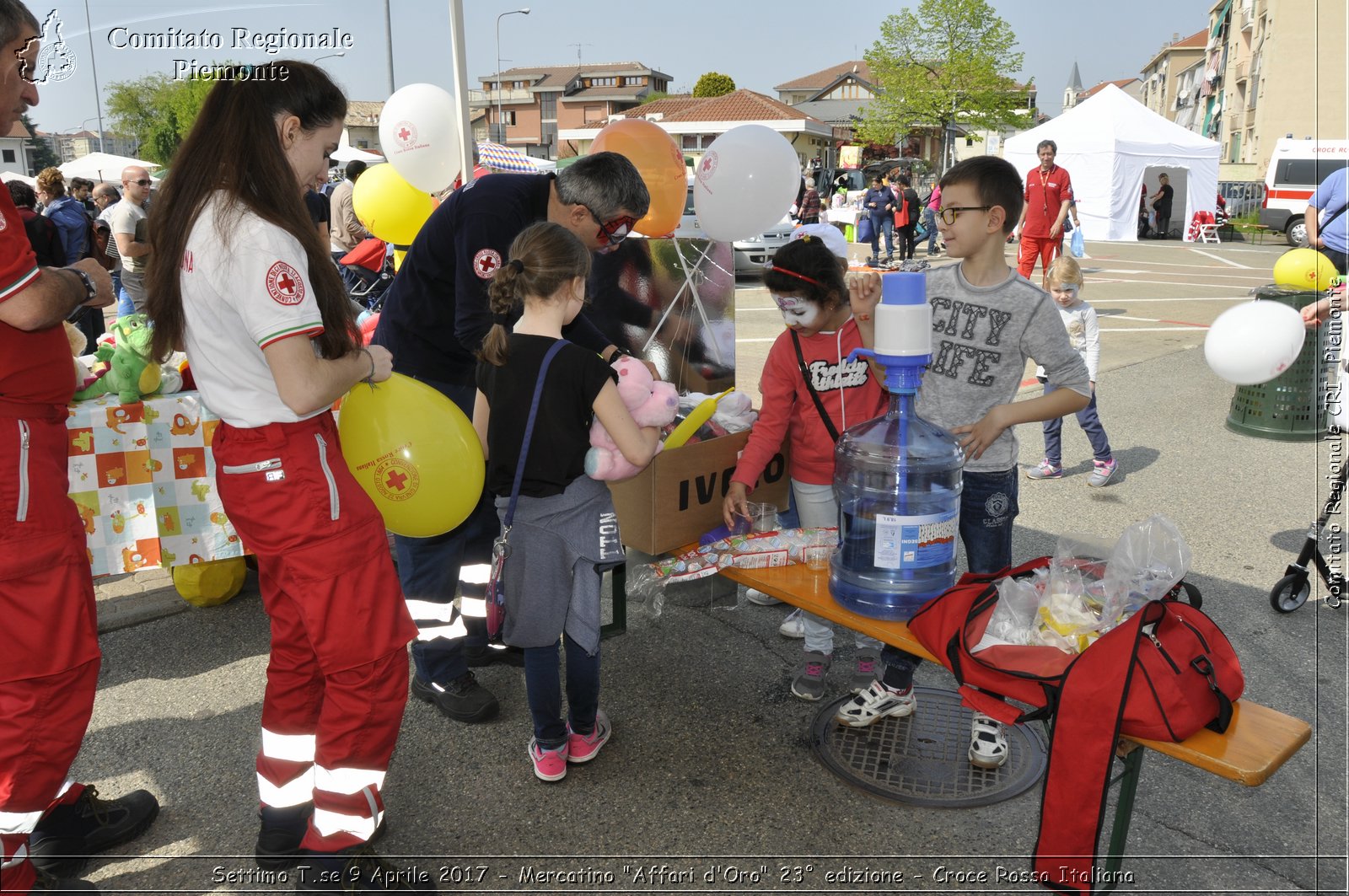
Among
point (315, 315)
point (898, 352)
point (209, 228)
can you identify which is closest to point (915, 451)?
point (898, 352)

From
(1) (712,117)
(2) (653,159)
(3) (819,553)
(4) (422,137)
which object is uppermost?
(1) (712,117)

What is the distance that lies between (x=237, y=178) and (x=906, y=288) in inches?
66.4

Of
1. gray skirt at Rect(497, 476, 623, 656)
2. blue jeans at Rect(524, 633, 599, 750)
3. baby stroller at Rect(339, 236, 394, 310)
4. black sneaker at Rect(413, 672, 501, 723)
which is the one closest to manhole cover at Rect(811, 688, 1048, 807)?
blue jeans at Rect(524, 633, 599, 750)

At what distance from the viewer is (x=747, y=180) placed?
17.0ft

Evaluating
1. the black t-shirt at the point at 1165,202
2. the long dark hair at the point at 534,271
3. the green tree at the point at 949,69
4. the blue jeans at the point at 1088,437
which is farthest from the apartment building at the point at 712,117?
the long dark hair at the point at 534,271

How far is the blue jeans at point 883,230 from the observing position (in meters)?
19.2

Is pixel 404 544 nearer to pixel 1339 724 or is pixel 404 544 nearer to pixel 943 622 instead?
pixel 943 622

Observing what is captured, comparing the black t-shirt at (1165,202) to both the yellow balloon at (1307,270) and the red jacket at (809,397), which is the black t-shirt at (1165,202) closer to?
the yellow balloon at (1307,270)

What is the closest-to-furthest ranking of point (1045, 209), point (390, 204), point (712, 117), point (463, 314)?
point (463, 314)
point (390, 204)
point (1045, 209)
point (712, 117)

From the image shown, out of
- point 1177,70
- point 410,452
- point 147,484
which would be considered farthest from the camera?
point 1177,70

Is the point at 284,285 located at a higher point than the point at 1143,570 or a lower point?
higher

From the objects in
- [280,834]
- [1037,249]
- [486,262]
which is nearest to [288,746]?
[280,834]

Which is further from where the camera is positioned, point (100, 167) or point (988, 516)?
point (100, 167)

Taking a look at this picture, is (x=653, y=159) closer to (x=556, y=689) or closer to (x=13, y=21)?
(x=556, y=689)
